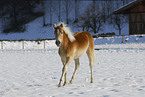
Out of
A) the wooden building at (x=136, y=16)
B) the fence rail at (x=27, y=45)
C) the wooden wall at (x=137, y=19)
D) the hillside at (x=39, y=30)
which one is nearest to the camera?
the fence rail at (x=27, y=45)

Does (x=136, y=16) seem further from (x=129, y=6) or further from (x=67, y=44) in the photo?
(x=67, y=44)

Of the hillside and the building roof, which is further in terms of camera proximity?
the hillside

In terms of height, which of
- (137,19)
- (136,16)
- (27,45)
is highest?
(136,16)

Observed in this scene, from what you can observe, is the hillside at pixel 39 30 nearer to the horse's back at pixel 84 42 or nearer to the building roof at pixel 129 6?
the building roof at pixel 129 6

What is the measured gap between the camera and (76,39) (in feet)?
24.4

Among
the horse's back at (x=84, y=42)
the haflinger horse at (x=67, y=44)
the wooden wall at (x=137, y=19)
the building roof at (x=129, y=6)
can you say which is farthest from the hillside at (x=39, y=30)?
the haflinger horse at (x=67, y=44)

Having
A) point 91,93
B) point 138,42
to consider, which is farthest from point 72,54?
point 138,42

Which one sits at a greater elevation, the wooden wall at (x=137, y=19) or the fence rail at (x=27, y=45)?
the wooden wall at (x=137, y=19)

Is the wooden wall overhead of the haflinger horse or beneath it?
overhead

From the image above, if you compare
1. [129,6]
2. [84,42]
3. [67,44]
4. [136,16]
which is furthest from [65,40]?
[136,16]

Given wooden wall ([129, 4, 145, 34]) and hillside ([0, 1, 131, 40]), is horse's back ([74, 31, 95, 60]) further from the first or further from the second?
hillside ([0, 1, 131, 40])

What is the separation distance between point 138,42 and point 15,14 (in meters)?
48.0

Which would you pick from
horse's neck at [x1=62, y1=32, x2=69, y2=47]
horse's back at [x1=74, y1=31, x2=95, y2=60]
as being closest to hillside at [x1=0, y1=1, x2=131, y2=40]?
horse's back at [x1=74, y1=31, x2=95, y2=60]

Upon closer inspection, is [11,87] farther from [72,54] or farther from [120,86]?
[120,86]
